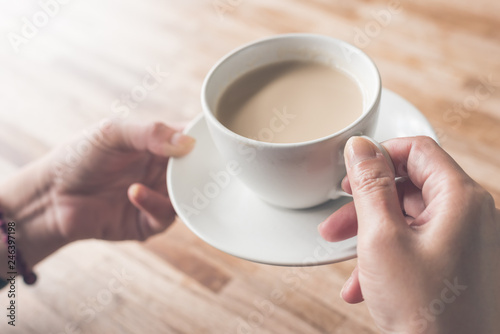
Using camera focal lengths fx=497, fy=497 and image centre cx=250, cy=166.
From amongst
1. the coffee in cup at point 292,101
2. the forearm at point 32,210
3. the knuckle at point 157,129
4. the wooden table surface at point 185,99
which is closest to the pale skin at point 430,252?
the coffee in cup at point 292,101

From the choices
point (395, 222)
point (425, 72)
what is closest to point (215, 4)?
point (425, 72)

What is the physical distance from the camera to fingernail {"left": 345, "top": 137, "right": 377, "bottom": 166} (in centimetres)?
61

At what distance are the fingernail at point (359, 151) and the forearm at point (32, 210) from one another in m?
0.67

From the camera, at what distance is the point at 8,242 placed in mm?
979

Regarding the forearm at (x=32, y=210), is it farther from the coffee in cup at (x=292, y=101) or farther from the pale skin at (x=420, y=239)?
the pale skin at (x=420, y=239)

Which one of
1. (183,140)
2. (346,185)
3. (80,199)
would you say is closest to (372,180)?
(346,185)

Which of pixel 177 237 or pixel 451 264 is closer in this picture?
pixel 451 264

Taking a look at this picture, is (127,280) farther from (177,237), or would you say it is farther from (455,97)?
(455,97)

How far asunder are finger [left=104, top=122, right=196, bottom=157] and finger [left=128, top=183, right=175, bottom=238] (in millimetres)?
79

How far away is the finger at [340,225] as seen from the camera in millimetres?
656

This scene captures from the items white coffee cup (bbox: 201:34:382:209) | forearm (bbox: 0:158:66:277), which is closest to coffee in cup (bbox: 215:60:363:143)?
white coffee cup (bbox: 201:34:382:209)

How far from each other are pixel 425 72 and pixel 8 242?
3.25 ft

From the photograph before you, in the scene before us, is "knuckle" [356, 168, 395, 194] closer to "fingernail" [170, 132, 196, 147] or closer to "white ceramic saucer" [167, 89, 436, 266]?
"white ceramic saucer" [167, 89, 436, 266]

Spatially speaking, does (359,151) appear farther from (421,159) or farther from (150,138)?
(150,138)
